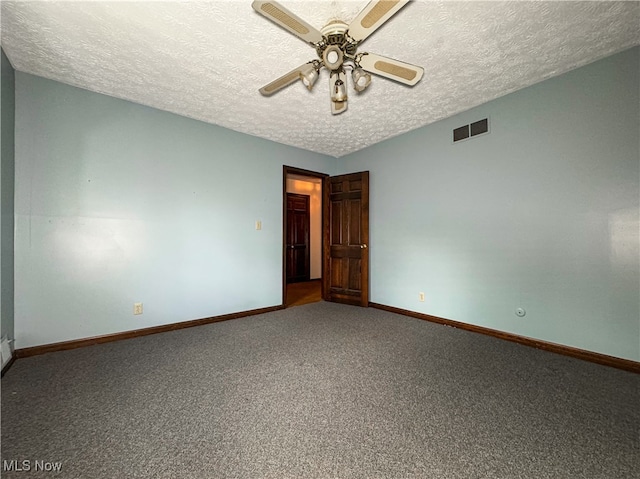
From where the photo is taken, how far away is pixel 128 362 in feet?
7.13

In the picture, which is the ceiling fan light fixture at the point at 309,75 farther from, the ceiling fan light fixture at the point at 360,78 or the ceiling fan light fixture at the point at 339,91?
the ceiling fan light fixture at the point at 360,78

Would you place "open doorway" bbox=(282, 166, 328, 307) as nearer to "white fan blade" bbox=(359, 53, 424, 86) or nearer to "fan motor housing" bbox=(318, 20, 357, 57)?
"white fan blade" bbox=(359, 53, 424, 86)

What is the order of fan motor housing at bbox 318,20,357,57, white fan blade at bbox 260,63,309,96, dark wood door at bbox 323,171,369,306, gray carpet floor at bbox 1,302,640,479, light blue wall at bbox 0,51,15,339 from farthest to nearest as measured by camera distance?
dark wood door at bbox 323,171,369,306 < light blue wall at bbox 0,51,15,339 < white fan blade at bbox 260,63,309,96 < fan motor housing at bbox 318,20,357,57 < gray carpet floor at bbox 1,302,640,479

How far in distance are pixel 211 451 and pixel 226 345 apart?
4.49 feet

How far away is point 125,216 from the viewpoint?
2.75 m

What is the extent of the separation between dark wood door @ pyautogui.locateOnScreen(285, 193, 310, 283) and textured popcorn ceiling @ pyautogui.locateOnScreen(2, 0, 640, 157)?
12.1ft

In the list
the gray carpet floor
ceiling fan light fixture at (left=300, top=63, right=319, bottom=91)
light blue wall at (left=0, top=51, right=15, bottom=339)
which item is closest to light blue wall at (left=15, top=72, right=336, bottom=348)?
light blue wall at (left=0, top=51, right=15, bottom=339)

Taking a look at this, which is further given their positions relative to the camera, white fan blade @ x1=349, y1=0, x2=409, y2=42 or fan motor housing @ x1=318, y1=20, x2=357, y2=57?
fan motor housing @ x1=318, y1=20, x2=357, y2=57

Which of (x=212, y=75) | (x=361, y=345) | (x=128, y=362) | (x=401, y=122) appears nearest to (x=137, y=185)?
(x=212, y=75)

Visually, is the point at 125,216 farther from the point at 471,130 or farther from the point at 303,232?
the point at 303,232

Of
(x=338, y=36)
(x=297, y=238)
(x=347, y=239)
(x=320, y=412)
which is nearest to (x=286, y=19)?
(x=338, y=36)

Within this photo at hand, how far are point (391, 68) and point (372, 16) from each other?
44 centimetres

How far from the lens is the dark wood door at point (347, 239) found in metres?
4.11

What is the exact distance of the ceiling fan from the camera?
1.26 m
